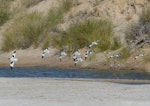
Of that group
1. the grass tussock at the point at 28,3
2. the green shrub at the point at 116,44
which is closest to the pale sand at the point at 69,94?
the green shrub at the point at 116,44

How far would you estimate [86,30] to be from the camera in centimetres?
2184

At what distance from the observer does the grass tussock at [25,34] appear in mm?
23922

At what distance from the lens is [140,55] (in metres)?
18.9

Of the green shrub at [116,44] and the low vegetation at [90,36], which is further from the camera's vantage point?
the low vegetation at [90,36]

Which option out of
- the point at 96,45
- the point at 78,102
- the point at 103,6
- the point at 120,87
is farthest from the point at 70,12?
the point at 78,102

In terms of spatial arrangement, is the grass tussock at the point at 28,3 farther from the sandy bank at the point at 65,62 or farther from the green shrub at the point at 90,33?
the green shrub at the point at 90,33

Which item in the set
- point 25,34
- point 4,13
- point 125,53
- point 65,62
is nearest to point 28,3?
point 4,13

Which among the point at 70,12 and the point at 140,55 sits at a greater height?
the point at 70,12

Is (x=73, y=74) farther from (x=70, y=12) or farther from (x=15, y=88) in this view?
(x=70, y=12)

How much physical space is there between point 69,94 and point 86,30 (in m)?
11.7

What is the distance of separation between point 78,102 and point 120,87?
244 centimetres

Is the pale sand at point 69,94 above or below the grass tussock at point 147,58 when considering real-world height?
below

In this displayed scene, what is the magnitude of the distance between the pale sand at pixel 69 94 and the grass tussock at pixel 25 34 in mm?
11434

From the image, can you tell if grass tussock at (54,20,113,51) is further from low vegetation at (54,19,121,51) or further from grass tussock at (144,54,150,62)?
grass tussock at (144,54,150,62)
